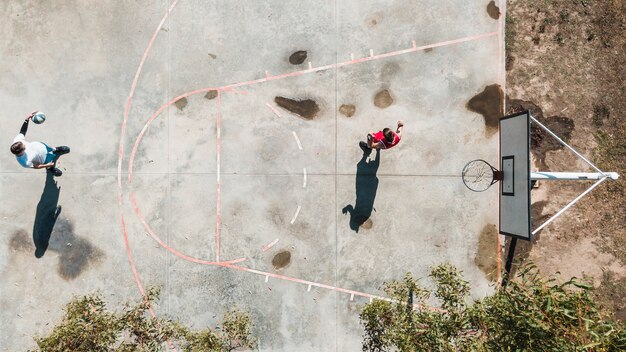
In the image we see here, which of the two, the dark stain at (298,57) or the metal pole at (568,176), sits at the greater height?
the dark stain at (298,57)

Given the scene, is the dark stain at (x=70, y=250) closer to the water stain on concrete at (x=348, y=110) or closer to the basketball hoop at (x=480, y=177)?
the water stain on concrete at (x=348, y=110)

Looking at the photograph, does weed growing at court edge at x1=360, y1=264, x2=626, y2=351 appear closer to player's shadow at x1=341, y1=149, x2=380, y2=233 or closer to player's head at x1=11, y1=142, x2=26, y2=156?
player's shadow at x1=341, y1=149, x2=380, y2=233

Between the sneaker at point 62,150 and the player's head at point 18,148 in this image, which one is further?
the sneaker at point 62,150

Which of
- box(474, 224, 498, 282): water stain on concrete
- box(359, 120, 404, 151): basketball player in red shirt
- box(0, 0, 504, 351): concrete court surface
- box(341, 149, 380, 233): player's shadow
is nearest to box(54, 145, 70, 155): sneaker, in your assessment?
box(0, 0, 504, 351): concrete court surface

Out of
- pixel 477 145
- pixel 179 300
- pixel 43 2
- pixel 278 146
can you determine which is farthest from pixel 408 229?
pixel 43 2

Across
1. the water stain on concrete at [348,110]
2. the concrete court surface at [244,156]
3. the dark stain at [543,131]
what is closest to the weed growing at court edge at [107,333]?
the concrete court surface at [244,156]

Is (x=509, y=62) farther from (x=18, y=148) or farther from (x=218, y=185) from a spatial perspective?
(x=18, y=148)
